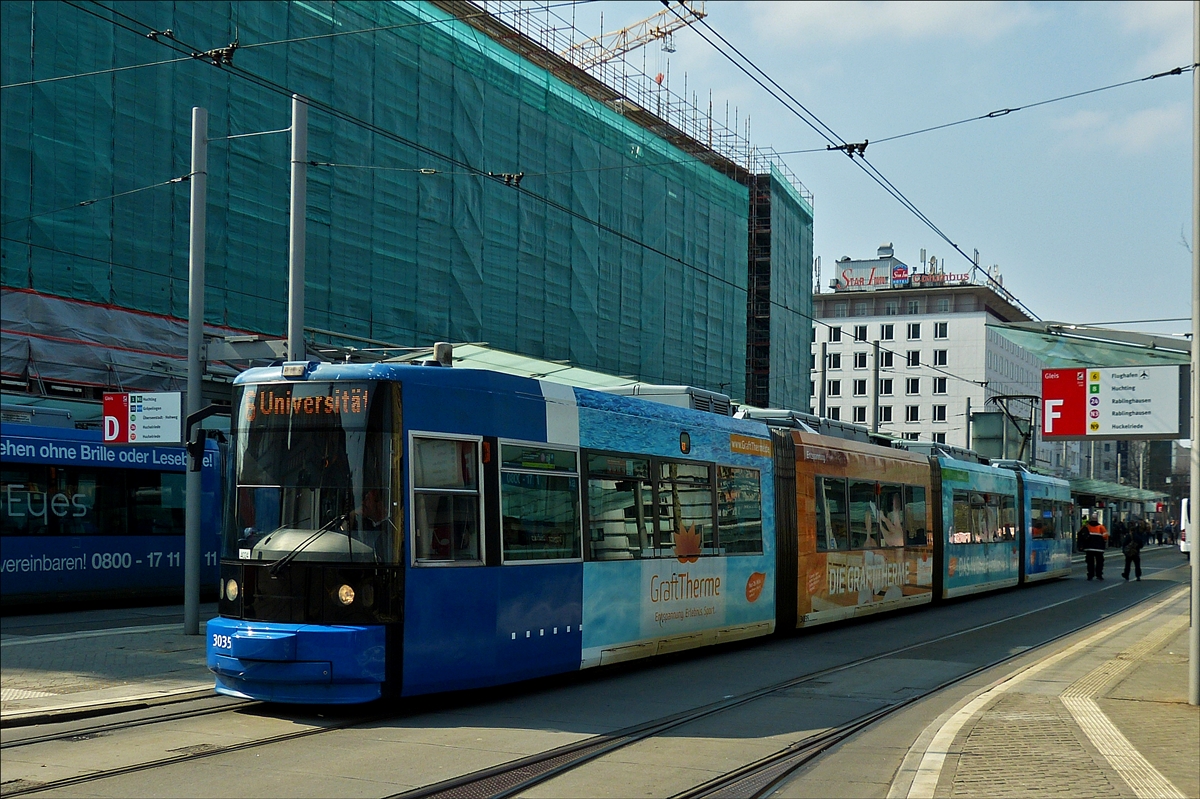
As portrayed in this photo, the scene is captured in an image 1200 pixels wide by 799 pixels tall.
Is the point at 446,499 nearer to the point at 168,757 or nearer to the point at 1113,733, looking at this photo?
the point at 168,757

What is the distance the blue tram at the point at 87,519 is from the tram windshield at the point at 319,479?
26.9 feet

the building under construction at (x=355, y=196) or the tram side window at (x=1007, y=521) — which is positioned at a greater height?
the building under construction at (x=355, y=196)

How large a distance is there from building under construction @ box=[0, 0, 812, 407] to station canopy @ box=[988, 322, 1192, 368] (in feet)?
29.0

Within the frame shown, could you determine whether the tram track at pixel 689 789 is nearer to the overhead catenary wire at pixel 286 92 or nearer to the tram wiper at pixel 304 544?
the tram wiper at pixel 304 544

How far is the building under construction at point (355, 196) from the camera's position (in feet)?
85.8

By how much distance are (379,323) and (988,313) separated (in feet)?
251

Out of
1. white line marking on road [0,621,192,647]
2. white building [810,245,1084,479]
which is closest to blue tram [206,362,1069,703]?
white line marking on road [0,621,192,647]

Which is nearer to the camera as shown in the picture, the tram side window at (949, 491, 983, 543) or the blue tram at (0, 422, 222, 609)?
the blue tram at (0, 422, 222, 609)

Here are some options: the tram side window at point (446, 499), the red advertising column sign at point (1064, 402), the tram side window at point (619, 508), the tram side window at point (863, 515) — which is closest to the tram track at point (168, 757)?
the tram side window at point (446, 499)

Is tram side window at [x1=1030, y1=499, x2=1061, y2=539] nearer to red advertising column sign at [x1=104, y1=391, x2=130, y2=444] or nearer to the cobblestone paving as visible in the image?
the cobblestone paving

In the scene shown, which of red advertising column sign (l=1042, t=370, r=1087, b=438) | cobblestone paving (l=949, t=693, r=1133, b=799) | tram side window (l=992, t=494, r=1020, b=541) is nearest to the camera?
cobblestone paving (l=949, t=693, r=1133, b=799)

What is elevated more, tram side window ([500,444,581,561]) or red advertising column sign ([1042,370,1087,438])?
red advertising column sign ([1042,370,1087,438])

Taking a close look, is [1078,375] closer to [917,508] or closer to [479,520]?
[917,508]

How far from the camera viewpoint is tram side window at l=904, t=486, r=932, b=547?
21.4 m
